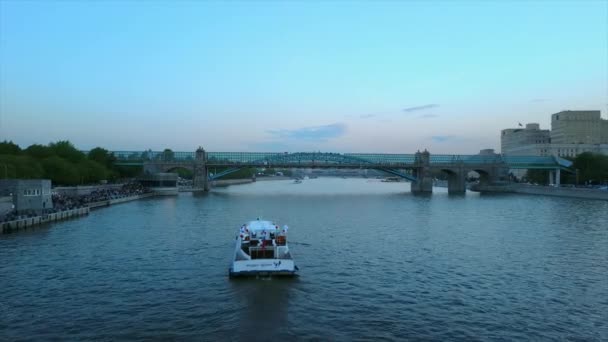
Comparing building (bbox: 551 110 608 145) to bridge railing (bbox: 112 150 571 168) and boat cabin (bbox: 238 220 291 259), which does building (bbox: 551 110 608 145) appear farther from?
boat cabin (bbox: 238 220 291 259)

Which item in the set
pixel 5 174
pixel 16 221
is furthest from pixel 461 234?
pixel 5 174

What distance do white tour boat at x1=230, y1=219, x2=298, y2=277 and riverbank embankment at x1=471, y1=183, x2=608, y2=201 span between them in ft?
212

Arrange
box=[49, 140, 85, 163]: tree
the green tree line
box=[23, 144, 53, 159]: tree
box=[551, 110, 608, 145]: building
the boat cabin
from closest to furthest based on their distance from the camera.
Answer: the boat cabin → the green tree line → box=[23, 144, 53, 159]: tree → box=[49, 140, 85, 163]: tree → box=[551, 110, 608, 145]: building

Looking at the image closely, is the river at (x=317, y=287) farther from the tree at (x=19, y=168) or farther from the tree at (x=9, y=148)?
the tree at (x=9, y=148)

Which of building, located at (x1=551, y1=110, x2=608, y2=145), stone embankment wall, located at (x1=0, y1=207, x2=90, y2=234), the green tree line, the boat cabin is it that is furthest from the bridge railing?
the boat cabin

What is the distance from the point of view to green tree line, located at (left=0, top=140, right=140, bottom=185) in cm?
5556

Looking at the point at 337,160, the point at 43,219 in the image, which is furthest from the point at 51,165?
the point at 337,160

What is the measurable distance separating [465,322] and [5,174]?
169 feet

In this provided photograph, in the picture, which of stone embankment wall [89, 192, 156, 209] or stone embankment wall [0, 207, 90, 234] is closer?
stone embankment wall [0, 207, 90, 234]

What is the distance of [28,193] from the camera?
135 feet

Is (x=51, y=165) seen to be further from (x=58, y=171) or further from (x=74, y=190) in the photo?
(x=74, y=190)

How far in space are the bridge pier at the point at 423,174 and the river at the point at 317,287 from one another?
66.1 m

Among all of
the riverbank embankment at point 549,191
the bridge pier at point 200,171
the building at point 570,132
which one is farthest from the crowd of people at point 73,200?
the building at point 570,132

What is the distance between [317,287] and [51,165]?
57.2 m
